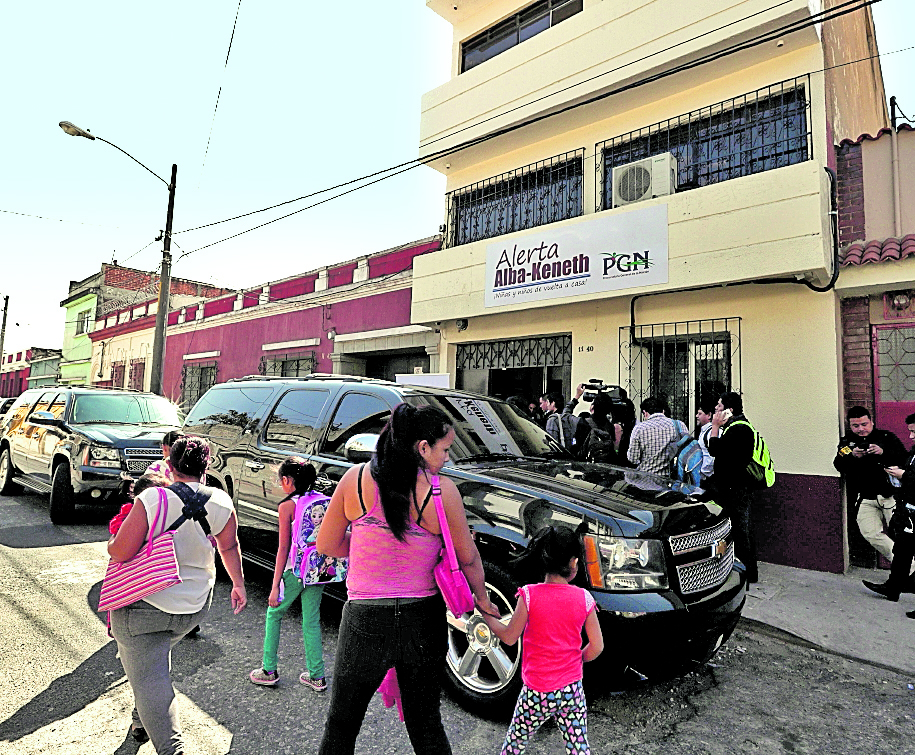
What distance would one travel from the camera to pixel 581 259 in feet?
26.7

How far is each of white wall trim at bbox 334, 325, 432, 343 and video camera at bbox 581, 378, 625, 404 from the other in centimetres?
401

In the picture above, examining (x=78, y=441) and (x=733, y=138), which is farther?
(x=733, y=138)

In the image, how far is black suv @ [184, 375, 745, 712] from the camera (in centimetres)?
289

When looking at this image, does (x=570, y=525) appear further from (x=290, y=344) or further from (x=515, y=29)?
(x=290, y=344)

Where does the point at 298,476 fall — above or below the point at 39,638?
above

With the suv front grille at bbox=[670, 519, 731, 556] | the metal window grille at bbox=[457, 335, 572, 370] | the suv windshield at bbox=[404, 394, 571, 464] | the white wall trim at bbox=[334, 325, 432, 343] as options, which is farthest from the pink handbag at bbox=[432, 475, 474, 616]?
the white wall trim at bbox=[334, 325, 432, 343]

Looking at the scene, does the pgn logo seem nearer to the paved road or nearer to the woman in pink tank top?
the paved road

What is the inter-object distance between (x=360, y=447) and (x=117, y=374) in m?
23.8

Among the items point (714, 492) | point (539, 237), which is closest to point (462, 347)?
point (539, 237)

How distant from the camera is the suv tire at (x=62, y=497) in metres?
7.20

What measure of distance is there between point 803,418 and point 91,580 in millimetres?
7357

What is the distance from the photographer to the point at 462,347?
10594 mm

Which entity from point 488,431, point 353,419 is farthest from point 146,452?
point 488,431

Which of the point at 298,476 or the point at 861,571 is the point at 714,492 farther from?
the point at 298,476
